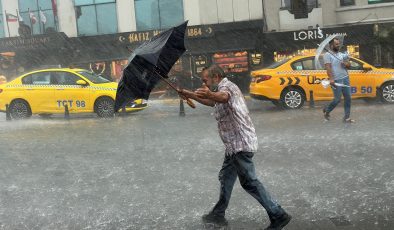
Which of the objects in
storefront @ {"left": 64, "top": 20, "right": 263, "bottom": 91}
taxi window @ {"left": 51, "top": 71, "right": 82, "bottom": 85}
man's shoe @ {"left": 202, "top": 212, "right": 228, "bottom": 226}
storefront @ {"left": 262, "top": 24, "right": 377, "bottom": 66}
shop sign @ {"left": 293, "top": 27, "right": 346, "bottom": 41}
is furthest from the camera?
storefront @ {"left": 64, "top": 20, "right": 263, "bottom": 91}

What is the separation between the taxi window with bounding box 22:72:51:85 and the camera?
15.2 metres

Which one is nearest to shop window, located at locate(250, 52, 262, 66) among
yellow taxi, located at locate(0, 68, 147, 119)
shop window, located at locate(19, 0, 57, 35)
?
yellow taxi, located at locate(0, 68, 147, 119)

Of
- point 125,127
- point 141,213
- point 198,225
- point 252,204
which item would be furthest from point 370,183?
point 125,127

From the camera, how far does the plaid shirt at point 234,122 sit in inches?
191

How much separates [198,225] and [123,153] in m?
4.01

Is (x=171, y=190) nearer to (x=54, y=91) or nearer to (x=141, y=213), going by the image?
(x=141, y=213)

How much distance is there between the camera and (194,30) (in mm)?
24125

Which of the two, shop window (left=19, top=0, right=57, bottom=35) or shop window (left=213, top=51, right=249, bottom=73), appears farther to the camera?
shop window (left=19, top=0, right=57, bottom=35)

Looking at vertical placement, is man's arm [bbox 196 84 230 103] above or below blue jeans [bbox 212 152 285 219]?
above

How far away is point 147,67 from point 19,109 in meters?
11.8

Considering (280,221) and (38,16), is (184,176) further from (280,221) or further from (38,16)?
(38,16)

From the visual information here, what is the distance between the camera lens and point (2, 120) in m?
15.5

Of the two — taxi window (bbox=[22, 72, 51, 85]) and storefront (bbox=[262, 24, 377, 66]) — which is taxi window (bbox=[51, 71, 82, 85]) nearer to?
taxi window (bbox=[22, 72, 51, 85])

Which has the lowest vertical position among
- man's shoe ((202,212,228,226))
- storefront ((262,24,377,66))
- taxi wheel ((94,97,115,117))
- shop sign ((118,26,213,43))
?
man's shoe ((202,212,228,226))
